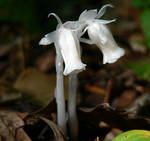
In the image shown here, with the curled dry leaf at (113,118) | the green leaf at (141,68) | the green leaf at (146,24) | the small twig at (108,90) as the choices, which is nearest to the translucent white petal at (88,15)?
the curled dry leaf at (113,118)

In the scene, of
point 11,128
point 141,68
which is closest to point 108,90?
point 141,68

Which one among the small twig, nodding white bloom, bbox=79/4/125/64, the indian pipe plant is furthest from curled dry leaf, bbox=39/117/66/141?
the small twig

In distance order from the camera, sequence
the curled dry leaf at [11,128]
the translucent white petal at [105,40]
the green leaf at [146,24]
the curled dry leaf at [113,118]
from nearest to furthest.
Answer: the translucent white petal at [105,40], the curled dry leaf at [11,128], the curled dry leaf at [113,118], the green leaf at [146,24]

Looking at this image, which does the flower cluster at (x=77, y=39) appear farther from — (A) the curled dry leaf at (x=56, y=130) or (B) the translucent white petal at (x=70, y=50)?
(A) the curled dry leaf at (x=56, y=130)

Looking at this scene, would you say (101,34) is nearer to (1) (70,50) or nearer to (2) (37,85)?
(1) (70,50)

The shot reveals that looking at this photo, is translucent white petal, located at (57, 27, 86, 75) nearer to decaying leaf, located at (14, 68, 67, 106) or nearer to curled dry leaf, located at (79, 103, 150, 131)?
curled dry leaf, located at (79, 103, 150, 131)

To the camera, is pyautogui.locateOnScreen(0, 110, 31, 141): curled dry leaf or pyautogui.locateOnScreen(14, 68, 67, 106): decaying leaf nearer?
pyautogui.locateOnScreen(0, 110, 31, 141): curled dry leaf
